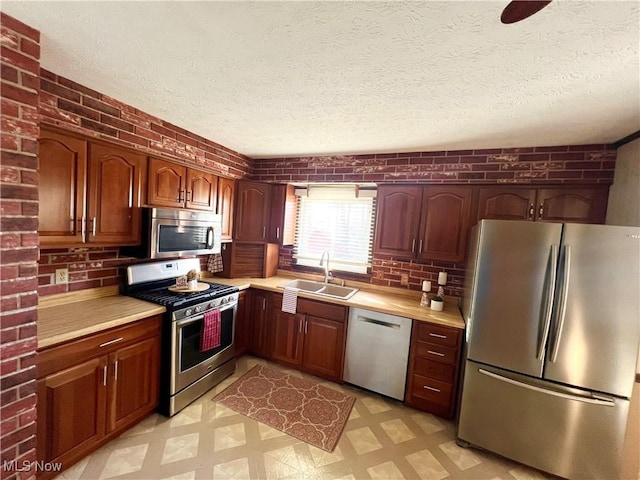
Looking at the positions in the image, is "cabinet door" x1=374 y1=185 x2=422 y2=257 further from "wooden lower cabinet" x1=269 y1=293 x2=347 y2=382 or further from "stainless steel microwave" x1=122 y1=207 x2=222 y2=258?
"stainless steel microwave" x1=122 y1=207 x2=222 y2=258

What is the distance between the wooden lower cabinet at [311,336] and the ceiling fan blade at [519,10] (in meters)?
2.27

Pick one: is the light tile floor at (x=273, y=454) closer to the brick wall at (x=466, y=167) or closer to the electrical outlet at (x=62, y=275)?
the electrical outlet at (x=62, y=275)

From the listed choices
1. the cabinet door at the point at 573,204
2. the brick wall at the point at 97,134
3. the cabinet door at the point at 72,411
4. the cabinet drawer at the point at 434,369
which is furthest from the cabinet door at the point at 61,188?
the cabinet door at the point at 573,204

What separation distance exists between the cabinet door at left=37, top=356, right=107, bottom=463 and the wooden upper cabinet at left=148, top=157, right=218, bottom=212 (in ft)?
4.05

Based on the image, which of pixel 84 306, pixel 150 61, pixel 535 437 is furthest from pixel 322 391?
pixel 150 61

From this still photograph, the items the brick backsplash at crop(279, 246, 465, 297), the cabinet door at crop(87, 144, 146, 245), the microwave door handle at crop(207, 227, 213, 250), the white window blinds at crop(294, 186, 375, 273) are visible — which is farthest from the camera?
the white window blinds at crop(294, 186, 375, 273)

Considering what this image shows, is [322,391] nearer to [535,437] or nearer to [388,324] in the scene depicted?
[388,324]

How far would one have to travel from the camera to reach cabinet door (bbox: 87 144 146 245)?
5.82ft

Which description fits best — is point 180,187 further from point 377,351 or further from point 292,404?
point 377,351

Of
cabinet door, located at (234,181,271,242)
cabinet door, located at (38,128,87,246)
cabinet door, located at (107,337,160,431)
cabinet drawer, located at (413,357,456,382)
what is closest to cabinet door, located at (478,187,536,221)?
cabinet drawer, located at (413,357,456,382)

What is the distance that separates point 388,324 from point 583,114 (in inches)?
80.3

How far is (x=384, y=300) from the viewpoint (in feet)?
8.86

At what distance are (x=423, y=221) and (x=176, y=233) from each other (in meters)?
2.27

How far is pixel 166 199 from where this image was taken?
2.26 meters
